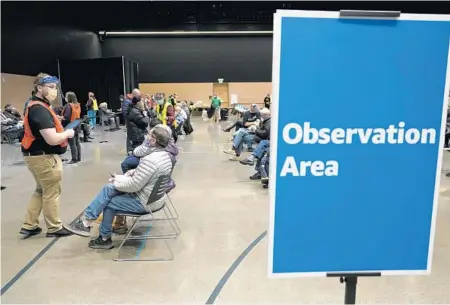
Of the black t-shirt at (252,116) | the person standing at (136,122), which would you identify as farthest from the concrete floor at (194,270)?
the black t-shirt at (252,116)

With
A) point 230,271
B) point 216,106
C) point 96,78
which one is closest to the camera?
point 230,271

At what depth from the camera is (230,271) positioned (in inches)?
121

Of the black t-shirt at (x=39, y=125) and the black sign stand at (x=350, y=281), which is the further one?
the black t-shirt at (x=39, y=125)

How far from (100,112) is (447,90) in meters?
13.4

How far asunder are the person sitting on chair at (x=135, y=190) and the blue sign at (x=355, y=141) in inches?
86.3

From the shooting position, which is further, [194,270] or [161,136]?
[161,136]

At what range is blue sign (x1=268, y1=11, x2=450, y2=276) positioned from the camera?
1.07m

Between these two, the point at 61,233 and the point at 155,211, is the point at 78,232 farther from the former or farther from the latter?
the point at 155,211

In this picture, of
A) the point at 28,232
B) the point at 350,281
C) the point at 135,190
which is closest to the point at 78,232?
the point at 28,232

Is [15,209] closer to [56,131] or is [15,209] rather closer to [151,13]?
[56,131]

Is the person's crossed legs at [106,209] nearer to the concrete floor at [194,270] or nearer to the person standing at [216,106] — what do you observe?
the concrete floor at [194,270]

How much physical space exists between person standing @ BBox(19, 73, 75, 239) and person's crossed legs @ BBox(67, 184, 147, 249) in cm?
36

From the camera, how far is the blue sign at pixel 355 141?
107 centimetres

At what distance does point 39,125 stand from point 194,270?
69.6 inches
